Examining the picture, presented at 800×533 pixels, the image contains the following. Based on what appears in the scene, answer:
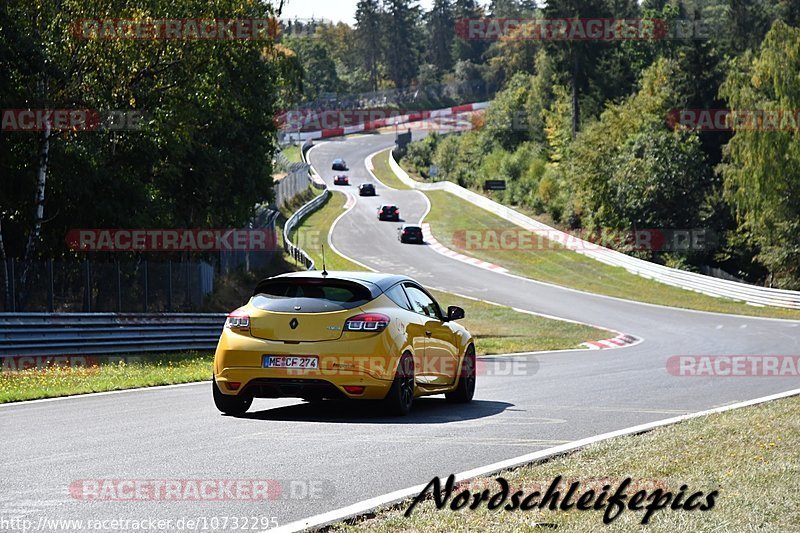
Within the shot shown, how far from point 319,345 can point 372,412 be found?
1335mm

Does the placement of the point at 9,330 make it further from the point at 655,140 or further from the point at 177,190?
the point at 655,140

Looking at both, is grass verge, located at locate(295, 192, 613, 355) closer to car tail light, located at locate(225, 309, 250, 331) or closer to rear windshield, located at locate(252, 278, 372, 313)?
rear windshield, located at locate(252, 278, 372, 313)

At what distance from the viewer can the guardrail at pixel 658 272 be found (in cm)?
4722

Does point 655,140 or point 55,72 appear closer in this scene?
point 55,72

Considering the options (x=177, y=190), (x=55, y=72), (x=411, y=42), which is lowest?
(x=177, y=190)

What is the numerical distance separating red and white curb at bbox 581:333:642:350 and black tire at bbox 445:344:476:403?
14.3m

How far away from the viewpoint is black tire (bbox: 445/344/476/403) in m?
13.3

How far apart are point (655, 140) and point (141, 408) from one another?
58.3 metres

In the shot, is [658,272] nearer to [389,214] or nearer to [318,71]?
[389,214]

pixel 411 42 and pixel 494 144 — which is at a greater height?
pixel 411 42

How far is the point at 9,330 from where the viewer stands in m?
19.6

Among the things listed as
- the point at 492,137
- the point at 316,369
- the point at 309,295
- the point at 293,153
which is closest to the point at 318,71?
the point at 293,153

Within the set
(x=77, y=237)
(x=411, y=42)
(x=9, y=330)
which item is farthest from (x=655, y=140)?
(x=411, y=42)

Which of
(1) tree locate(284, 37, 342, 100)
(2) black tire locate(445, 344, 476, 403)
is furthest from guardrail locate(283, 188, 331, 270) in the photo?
(1) tree locate(284, 37, 342, 100)
